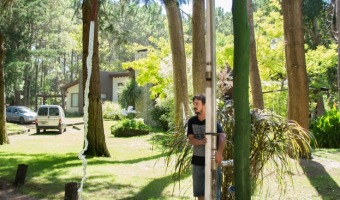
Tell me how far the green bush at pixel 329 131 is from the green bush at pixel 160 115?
1128cm

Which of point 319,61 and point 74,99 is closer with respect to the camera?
point 319,61

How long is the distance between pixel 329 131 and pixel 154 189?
1084 cm

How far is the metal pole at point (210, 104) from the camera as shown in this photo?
353 cm

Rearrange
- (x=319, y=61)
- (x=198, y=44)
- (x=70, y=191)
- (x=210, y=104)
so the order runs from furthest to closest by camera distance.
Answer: (x=319, y=61) < (x=198, y=44) < (x=70, y=191) < (x=210, y=104)

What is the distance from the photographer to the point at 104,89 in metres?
45.6

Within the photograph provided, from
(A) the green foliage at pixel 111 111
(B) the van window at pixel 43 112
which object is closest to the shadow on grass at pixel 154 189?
(B) the van window at pixel 43 112

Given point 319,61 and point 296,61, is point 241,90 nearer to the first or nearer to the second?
point 296,61

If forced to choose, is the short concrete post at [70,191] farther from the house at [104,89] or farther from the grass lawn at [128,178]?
the house at [104,89]

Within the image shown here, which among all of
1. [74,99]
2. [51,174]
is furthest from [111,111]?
[51,174]

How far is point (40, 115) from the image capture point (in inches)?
1010

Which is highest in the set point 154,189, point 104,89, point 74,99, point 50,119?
point 104,89

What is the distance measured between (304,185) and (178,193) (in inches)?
100

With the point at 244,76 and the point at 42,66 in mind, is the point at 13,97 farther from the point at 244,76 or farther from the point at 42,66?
the point at 244,76

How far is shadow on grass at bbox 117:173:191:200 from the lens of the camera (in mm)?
7463
